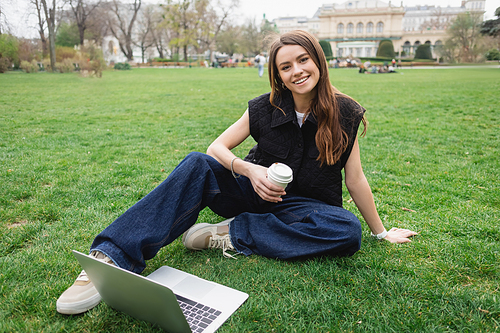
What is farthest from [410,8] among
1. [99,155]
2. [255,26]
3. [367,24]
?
[99,155]

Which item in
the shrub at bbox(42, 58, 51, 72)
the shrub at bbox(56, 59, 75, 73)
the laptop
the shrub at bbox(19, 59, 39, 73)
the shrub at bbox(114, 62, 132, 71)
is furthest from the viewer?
the shrub at bbox(114, 62, 132, 71)

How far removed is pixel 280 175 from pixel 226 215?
813mm

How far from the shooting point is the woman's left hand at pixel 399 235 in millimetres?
2562

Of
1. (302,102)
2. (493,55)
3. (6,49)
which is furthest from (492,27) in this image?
(302,102)

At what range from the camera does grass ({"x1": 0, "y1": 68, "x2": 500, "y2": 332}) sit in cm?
178

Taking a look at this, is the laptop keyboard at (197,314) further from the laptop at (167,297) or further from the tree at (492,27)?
the tree at (492,27)

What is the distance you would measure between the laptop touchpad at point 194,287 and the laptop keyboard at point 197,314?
0.21 feet

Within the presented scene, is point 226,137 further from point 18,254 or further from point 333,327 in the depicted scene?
point 18,254

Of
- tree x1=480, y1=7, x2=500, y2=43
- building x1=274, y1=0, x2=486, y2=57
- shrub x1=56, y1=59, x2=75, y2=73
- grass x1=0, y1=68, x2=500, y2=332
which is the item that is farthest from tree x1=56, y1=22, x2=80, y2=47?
building x1=274, y1=0, x2=486, y2=57

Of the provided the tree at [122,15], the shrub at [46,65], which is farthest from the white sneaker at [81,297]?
the tree at [122,15]

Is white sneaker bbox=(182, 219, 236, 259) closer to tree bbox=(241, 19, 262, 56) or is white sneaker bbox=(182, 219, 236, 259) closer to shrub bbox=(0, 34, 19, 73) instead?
shrub bbox=(0, 34, 19, 73)

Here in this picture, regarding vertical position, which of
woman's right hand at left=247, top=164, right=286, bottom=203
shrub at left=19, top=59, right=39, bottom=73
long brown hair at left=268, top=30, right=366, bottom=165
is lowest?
woman's right hand at left=247, top=164, right=286, bottom=203

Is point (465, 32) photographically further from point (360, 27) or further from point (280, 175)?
point (280, 175)

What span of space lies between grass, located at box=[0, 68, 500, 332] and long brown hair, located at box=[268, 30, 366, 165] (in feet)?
2.28
